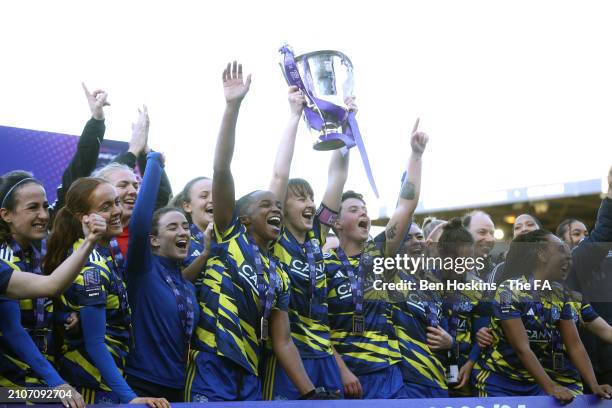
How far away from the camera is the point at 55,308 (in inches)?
161

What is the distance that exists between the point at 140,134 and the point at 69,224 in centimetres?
150

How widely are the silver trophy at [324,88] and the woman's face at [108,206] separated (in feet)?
5.18

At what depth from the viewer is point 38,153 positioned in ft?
21.7

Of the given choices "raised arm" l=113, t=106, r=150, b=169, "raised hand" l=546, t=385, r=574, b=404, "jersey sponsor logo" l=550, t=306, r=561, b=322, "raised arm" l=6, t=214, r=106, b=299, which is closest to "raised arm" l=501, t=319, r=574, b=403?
"raised hand" l=546, t=385, r=574, b=404

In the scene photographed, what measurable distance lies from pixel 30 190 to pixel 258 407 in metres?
1.52

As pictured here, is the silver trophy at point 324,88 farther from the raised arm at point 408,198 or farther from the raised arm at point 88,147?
the raised arm at point 88,147

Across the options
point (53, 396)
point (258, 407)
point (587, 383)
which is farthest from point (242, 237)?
point (587, 383)

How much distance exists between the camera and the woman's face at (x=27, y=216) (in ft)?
13.6

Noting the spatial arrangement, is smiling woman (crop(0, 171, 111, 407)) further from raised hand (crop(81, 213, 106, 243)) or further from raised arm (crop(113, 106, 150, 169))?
raised arm (crop(113, 106, 150, 169))

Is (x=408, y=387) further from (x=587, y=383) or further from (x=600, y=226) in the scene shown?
(x=600, y=226)

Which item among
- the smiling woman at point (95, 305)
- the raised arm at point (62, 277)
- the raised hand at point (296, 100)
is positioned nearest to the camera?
the raised arm at point (62, 277)

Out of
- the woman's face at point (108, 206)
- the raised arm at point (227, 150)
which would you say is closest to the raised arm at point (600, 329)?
the raised arm at point (227, 150)

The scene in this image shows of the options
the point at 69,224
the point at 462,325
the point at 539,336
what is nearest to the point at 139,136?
the point at 69,224

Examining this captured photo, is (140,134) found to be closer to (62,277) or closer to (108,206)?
(108,206)
